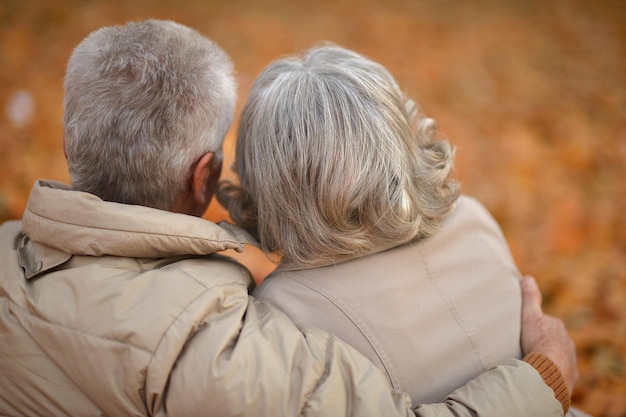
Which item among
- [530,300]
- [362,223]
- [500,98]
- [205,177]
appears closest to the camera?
[362,223]

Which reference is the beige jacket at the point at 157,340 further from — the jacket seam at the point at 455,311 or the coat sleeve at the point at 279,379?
the jacket seam at the point at 455,311

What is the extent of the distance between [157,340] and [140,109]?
0.63 meters

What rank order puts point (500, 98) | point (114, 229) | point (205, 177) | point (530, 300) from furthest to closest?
point (500, 98) → point (530, 300) → point (205, 177) → point (114, 229)

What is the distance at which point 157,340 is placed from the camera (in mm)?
1485

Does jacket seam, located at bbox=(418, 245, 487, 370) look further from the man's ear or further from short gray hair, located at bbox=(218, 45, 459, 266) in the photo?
the man's ear

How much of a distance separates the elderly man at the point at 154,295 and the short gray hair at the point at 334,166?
0.15m

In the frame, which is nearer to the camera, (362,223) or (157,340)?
(157,340)

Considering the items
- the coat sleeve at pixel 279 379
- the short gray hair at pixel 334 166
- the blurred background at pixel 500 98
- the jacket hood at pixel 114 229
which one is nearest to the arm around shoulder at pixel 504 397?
the coat sleeve at pixel 279 379

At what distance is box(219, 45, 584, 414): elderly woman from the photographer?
5.74 feet

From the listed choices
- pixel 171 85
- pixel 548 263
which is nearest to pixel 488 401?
pixel 171 85

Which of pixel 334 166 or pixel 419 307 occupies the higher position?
pixel 334 166

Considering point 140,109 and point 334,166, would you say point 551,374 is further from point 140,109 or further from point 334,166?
point 140,109

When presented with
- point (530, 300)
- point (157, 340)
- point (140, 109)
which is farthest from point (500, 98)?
point (157, 340)

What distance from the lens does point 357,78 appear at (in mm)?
1820
